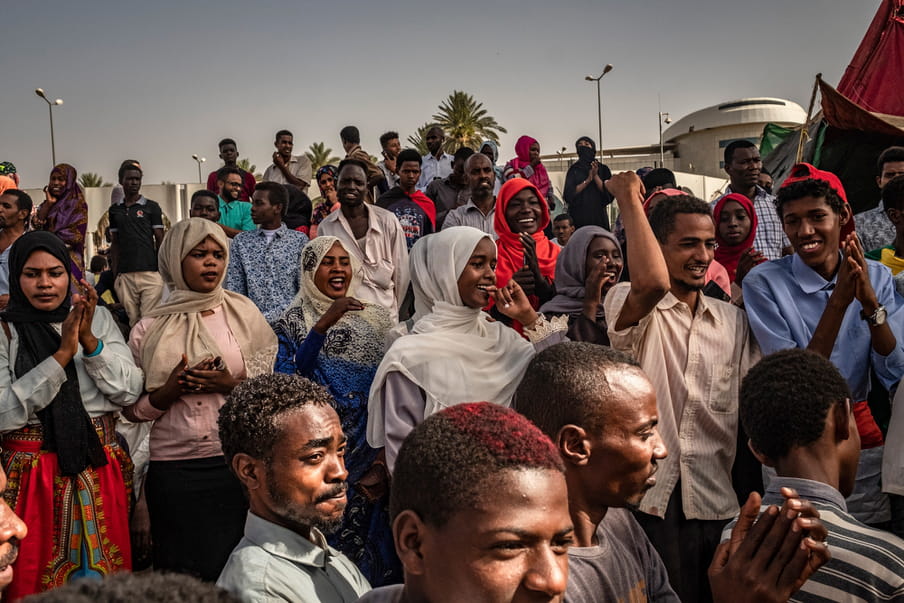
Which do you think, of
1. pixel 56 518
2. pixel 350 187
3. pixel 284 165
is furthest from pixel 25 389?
pixel 284 165

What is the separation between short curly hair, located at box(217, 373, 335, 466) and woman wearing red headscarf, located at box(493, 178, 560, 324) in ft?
8.89

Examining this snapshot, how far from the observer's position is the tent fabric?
830cm

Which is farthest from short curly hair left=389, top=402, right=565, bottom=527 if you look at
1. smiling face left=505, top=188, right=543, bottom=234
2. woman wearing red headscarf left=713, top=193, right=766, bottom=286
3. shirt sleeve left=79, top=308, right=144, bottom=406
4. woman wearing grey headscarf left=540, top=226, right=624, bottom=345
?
smiling face left=505, top=188, right=543, bottom=234

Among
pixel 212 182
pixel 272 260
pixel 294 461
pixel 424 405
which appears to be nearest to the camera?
pixel 294 461

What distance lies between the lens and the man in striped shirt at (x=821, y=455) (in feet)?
6.69

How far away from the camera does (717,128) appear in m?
40.2

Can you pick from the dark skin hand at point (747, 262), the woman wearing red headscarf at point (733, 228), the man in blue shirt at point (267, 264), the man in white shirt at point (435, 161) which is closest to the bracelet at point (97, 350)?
the man in blue shirt at point (267, 264)

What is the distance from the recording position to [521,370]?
3.73 metres

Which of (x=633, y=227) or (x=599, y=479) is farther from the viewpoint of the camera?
(x=633, y=227)

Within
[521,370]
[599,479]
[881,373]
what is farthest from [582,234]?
[599,479]

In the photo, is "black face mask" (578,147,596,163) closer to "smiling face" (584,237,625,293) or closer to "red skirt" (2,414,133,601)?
"smiling face" (584,237,625,293)

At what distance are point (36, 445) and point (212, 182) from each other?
685 centimetres

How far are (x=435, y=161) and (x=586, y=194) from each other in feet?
6.77

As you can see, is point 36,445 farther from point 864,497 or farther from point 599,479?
point 864,497
